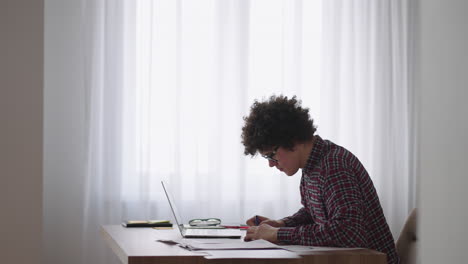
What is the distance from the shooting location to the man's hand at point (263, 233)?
167 cm

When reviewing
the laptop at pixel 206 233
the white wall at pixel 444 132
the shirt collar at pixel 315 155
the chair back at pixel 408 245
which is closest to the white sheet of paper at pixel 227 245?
the laptop at pixel 206 233

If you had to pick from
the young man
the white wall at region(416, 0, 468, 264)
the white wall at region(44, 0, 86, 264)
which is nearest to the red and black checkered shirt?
the young man

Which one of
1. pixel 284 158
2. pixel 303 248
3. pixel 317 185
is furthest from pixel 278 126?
pixel 303 248

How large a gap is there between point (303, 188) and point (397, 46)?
2085 mm

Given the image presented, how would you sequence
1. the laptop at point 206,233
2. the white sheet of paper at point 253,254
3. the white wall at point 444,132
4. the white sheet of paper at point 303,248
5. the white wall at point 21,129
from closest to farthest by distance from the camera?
the white wall at point 444,132
the white sheet of paper at point 253,254
the white sheet of paper at point 303,248
the laptop at point 206,233
the white wall at point 21,129

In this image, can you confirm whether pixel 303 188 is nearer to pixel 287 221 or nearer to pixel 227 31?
pixel 287 221

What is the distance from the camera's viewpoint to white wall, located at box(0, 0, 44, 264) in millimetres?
2898

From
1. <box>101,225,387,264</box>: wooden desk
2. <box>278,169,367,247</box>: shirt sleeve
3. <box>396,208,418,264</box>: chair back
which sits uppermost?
<box>278,169,367,247</box>: shirt sleeve

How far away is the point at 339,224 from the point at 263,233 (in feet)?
0.80

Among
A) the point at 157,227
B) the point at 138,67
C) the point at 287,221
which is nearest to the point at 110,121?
the point at 138,67

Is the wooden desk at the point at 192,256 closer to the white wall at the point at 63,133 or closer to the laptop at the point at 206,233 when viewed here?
the laptop at the point at 206,233

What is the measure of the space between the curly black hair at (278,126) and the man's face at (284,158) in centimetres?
2

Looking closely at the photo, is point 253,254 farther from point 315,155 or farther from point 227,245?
point 315,155

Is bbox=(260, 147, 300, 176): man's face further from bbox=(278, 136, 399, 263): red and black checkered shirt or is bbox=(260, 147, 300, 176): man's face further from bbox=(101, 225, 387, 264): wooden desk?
bbox=(101, 225, 387, 264): wooden desk
